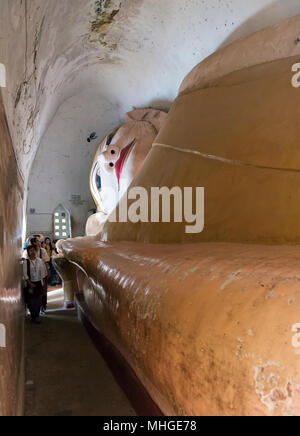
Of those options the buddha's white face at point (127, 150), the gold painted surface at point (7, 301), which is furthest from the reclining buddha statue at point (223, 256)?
the buddha's white face at point (127, 150)

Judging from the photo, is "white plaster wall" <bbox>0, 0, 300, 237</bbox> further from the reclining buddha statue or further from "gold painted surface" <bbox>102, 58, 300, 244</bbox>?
"gold painted surface" <bbox>102, 58, 300, 244</bbox>

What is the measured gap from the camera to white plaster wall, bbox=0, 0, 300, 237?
67.9 inches

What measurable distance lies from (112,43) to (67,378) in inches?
126

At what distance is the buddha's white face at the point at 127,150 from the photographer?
4.29 m

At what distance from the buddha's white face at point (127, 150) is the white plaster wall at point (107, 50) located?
23cm

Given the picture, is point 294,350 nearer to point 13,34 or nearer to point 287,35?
point 13,34

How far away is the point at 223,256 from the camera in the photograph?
1.10 m

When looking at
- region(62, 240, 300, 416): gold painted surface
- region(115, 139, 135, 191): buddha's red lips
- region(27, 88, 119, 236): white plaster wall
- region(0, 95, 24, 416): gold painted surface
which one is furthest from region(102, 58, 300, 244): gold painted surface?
region(27, 88, 119, 236): white plaster wall

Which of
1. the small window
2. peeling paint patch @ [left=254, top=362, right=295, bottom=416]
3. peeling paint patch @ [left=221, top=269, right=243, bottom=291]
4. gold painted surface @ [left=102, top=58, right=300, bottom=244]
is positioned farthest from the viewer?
the small window

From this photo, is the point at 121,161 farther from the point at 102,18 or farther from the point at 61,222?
the point at 61,222

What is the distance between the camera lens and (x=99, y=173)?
478 centimetres

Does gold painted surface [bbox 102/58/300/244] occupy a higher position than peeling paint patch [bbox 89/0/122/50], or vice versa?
peeling paint patch [bbox 89/0/122/50]

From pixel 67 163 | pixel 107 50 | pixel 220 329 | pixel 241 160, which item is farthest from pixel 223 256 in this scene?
pixel 67 163

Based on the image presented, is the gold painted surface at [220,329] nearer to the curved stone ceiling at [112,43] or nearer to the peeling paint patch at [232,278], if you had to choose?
the peeling paint patch at [232,278]
